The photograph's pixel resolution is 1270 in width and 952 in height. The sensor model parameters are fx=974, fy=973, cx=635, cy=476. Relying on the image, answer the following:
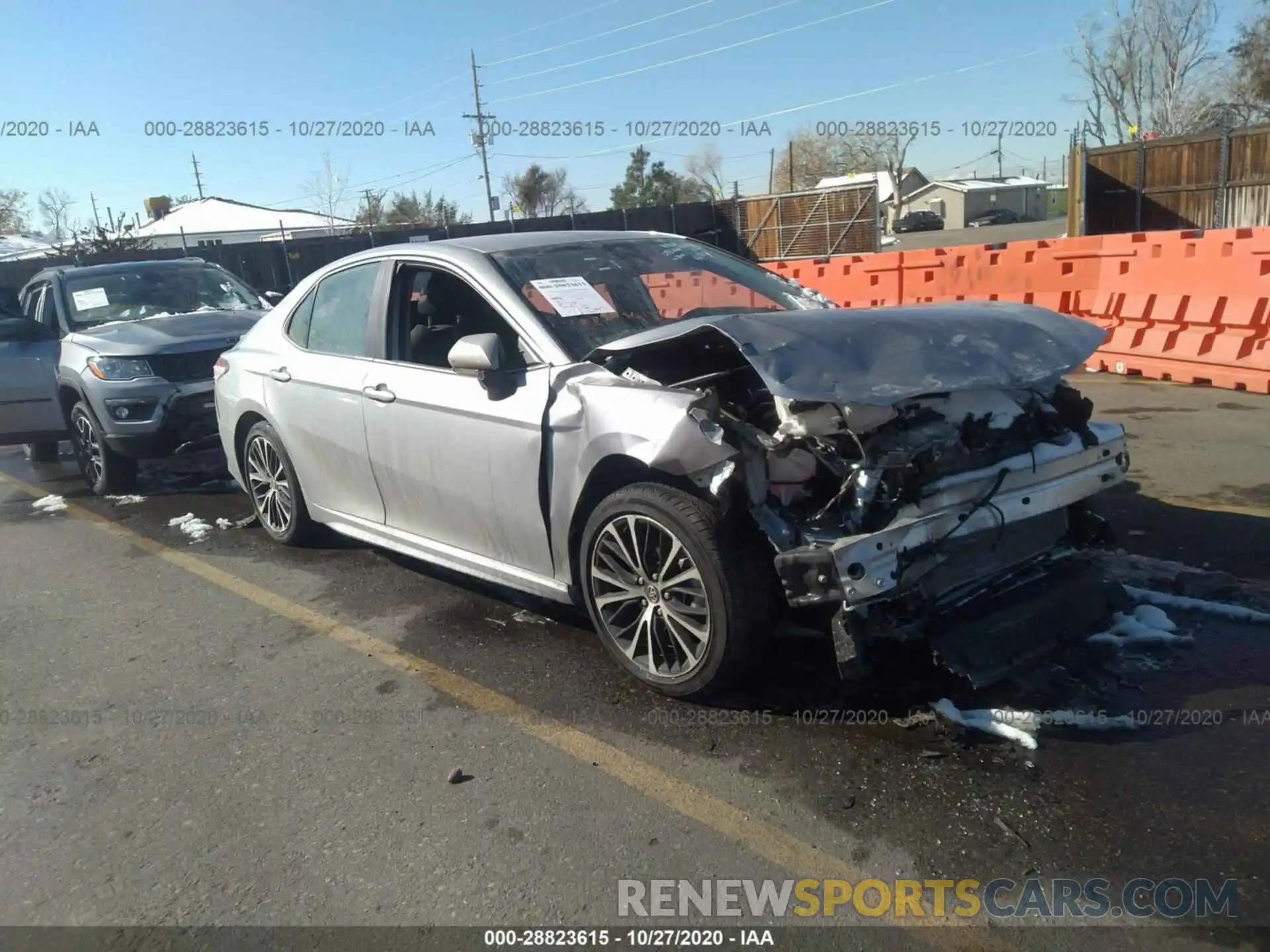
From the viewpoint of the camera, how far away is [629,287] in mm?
4434

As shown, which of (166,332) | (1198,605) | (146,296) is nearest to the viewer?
(1198,605)

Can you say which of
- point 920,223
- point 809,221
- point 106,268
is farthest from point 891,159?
point 106,268

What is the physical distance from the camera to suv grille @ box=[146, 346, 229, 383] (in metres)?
7.49

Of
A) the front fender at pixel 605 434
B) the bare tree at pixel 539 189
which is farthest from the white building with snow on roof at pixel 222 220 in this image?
the front fender at pixel 605 434

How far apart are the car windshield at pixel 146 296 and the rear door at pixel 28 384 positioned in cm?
41

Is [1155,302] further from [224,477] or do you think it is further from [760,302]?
[224,477]

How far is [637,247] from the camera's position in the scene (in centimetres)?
480

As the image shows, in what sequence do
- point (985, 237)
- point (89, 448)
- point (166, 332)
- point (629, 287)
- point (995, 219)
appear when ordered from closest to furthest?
1. point (629, 287)
2. point (166, 332)
3. point (89, 448)
4. point (985, 237)
5. point (995, 219)

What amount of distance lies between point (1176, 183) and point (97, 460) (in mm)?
22683

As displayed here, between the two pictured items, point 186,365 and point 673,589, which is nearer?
point 673,589

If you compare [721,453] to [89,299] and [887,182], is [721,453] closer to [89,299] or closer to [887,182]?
[89,299]

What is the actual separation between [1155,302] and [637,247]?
624 centimetres

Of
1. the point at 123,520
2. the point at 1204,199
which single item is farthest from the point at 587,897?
the point at 1204,199

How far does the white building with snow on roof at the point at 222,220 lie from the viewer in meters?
52.6
